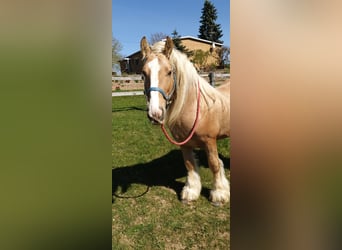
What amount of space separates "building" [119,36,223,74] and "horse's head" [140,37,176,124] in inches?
1.2

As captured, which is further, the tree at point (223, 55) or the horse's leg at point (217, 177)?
the horse's leg at point (217, 177)

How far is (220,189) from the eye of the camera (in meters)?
1.06

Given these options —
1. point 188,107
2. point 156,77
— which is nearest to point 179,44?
point 156,77

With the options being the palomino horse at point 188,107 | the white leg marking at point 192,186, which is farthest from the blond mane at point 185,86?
the white leg marking at point 192,186

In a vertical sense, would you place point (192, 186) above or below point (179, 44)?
below

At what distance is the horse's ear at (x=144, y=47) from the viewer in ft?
2.91

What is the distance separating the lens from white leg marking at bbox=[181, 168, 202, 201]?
1130 millimetres

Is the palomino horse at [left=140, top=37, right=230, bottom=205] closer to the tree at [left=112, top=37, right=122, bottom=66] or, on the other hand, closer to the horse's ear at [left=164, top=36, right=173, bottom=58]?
the horse's ear at [left=164, top=36, right=173, bottom=58]

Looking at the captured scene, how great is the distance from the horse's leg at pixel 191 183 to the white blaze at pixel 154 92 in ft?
1.06

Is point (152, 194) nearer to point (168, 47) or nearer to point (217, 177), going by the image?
point (217, 177)

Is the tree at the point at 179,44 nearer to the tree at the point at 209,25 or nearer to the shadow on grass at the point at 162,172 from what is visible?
the tree at the point at 209,25

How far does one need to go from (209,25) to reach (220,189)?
67cm
